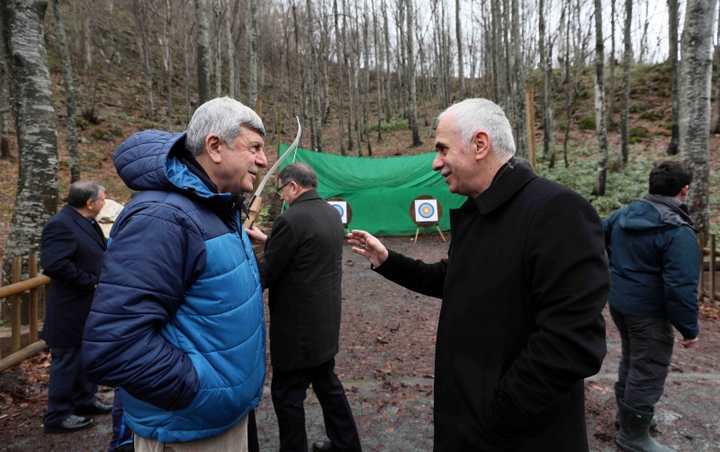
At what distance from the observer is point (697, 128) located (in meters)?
7.13

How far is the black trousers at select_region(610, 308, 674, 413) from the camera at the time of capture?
9.26 feet

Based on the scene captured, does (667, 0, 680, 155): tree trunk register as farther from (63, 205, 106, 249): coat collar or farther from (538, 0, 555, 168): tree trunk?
(63, 205, 106, 249): coat collar

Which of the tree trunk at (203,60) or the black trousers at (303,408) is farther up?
the tree trunk at (203,60)

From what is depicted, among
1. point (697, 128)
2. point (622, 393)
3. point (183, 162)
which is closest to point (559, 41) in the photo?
point (697, 128)

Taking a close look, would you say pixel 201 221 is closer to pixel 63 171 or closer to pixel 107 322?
pixel 107 322

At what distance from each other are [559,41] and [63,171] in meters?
26.2

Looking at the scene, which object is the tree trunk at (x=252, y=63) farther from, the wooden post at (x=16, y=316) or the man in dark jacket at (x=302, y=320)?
the man in dark jacket at (x=302, y=320)

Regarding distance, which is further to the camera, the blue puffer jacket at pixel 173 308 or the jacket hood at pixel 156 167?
the jacket hood at pixel 156 167

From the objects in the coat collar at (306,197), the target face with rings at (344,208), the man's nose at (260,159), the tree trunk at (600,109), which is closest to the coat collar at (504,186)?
the man's nose at (260,159)

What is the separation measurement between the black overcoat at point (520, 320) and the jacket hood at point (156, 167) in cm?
93

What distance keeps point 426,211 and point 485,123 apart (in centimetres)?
982

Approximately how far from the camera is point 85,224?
11.0ft

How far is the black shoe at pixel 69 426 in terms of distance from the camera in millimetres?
3189

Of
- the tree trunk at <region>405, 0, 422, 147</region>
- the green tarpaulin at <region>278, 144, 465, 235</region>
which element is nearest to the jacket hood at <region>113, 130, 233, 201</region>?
the green tarpaulin at <region>278, 144, 465, 235</region>
